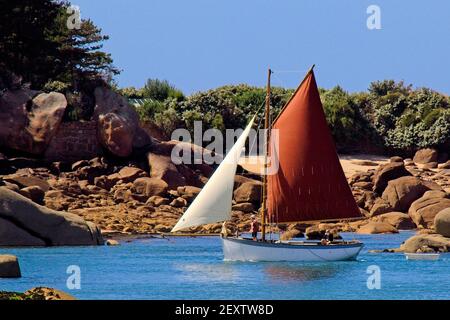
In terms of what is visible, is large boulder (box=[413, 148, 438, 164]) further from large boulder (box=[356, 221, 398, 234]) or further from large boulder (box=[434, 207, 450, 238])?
large boulder (box=[434, 207, 450, 238])

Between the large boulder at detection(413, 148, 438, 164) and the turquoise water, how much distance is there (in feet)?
120

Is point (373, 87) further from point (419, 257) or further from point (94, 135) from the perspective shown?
point (419, 257)

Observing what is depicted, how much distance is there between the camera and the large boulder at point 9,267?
40438 mm

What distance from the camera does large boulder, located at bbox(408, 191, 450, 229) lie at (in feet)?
228

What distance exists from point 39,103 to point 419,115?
35.8 m

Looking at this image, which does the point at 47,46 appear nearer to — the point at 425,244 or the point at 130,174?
the point at 130,174

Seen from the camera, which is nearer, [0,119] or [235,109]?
[0,119]

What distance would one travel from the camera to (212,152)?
265 feet

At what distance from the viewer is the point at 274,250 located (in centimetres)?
5031

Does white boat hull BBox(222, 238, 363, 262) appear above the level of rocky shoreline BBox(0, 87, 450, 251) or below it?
below

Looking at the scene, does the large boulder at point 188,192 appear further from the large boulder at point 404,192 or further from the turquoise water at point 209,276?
the turquoise water at point 209,276

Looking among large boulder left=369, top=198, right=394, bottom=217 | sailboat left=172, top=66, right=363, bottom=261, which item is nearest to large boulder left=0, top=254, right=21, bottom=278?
sailboat left=172, top=66, right=363, bottom=261

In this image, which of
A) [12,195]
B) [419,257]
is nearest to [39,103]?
[12,195]
